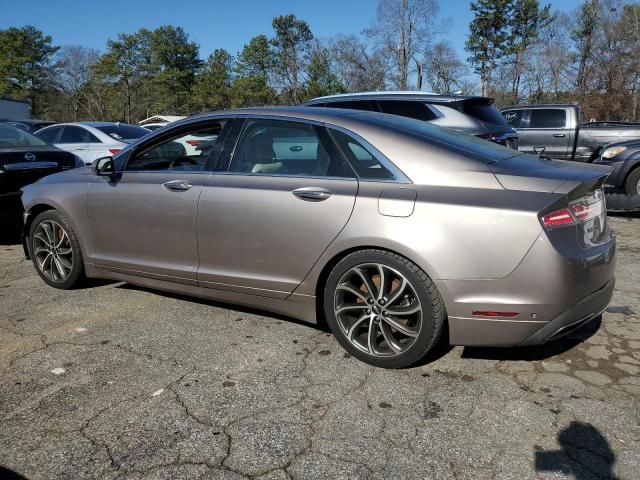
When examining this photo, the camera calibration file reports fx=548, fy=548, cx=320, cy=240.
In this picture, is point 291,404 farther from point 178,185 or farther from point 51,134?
point 51,134

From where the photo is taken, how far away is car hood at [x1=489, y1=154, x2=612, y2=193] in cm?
293

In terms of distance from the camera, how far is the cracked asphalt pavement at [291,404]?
237 centimetres

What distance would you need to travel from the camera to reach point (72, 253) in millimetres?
4641

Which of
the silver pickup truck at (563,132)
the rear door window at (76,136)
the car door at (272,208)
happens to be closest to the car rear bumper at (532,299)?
the car door at (272,208)

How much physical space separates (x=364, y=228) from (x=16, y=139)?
597 cm

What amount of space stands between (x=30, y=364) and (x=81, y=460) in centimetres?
121

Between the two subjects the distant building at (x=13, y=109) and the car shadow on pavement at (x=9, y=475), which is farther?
the distant building at (x=13, y=109)

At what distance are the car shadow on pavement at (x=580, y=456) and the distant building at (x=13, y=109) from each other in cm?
4180

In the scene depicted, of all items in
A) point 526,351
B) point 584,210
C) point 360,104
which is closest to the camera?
point 584,210

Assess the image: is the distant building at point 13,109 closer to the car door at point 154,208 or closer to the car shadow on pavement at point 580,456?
the car door at point 154,208

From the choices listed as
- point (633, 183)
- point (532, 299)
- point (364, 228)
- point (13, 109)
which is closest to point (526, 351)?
point (532, 299)

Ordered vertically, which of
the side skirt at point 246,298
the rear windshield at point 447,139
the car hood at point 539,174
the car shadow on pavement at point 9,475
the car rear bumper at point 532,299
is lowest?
the car shadow on pavement at point 9,475

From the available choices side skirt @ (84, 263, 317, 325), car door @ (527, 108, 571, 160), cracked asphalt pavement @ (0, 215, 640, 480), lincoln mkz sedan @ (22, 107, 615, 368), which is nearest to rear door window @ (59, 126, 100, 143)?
lincoln mkz sedan @ (22, 107, 615, 368)

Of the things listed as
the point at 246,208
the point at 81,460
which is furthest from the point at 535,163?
the point at 81,460
